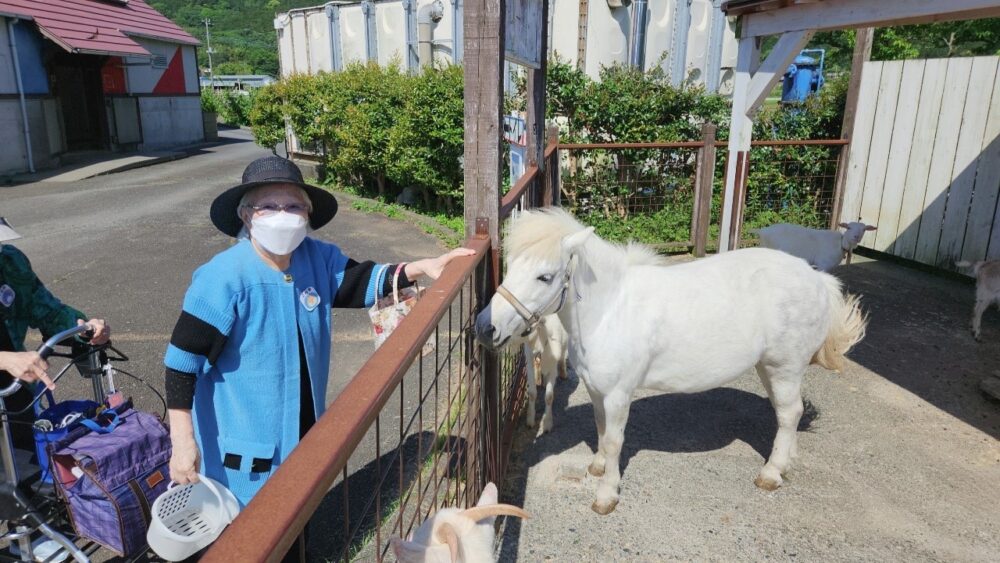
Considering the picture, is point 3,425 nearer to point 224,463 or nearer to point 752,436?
point 224,463

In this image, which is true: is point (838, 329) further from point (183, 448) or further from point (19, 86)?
point (19, 86)

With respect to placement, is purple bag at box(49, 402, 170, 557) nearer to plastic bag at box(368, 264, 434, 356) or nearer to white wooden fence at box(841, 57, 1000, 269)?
Answer: plastic bag at box(368, 264, 434, 356)

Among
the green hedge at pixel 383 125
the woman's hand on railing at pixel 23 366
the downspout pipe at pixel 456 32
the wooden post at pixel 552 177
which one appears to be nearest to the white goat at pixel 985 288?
the wooden post at pixel 552 177

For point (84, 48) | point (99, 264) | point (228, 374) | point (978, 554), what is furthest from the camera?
point (84, 48)

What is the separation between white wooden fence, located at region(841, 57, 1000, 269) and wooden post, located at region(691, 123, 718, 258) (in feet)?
Result: 6.93

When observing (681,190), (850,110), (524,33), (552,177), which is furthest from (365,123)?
(524,33)

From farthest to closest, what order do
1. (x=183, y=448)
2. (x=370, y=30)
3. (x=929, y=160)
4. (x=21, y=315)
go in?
1. (x=370, y=30)
2. (x=929, y=160)
3. (x=21, y=315)
4. (x=183, y=448)

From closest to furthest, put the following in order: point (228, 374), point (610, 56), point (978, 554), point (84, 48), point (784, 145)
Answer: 1. point (228, 374)
2. point (978, 554)
3. point (784, 145)
4. point (610, 56)
5. point (84, 48)

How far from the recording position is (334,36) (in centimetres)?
1938

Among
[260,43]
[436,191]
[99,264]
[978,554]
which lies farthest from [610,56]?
[260,43]

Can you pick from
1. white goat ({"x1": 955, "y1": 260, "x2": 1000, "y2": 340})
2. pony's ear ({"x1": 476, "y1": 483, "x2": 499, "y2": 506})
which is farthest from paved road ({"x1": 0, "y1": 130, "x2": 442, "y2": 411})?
white goat ({"x1": 955, "y1": 260, "x2": 1000, "y2": 340})

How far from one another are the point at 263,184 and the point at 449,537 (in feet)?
4.56

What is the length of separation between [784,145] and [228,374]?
8.20 meters

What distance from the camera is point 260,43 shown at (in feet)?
327
